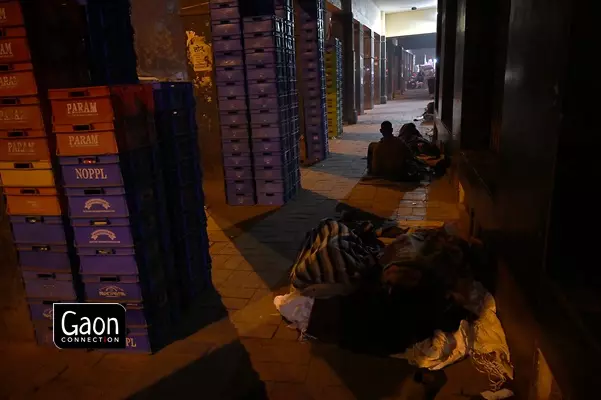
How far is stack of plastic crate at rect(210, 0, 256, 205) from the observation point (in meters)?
6.74

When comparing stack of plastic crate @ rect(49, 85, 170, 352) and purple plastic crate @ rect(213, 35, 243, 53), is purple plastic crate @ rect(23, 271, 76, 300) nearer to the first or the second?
stack of plastic crate @ rect(49, 85, 170, 352)

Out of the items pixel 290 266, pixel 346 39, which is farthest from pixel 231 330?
pixel 346 39

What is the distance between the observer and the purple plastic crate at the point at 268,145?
23.4 feet

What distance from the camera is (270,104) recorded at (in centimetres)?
700

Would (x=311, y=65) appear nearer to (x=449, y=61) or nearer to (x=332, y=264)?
(x=449, y=61)

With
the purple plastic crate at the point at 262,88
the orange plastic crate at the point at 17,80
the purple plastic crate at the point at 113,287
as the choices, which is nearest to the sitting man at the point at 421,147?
the purple plastic crate at the point at 262,88

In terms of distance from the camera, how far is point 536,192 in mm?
2326

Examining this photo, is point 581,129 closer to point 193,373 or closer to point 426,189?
point 193,373

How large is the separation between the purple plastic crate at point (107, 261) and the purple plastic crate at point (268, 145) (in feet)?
13.6

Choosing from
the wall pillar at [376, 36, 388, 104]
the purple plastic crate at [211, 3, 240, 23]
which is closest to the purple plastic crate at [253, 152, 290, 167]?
the purple plastic crate at [211, 3, 240, 23]

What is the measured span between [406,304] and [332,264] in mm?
804

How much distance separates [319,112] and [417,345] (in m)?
8.33

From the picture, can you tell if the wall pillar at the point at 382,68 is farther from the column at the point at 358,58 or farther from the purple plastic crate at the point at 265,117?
the purple plastic crate at the point at 265,117

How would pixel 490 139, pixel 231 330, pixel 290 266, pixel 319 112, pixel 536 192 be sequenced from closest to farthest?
pixel 536 192
pixel 231 330
pixel 290 266
pixel 490 139
pixel 319 112
